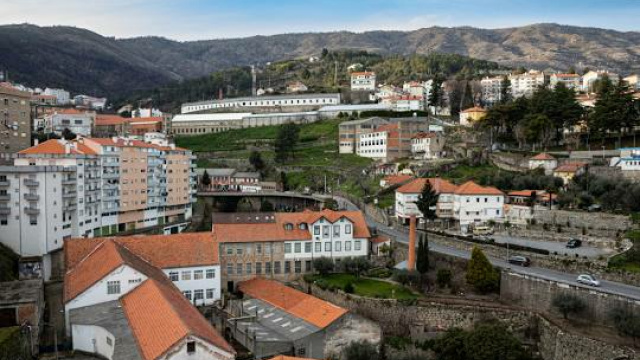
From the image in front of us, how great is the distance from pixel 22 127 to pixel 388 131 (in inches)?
1747

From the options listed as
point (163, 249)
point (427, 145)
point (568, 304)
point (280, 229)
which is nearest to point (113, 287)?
point (163, 249)

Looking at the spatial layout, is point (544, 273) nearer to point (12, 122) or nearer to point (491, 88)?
point (12, 122)

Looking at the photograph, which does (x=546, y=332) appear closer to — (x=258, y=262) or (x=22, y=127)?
(x=258, y=262)

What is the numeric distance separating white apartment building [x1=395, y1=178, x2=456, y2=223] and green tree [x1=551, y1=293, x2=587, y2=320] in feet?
66.4

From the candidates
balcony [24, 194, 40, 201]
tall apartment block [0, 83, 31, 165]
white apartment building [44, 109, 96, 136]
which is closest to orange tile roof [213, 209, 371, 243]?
balcony [24, 194, 40, 201]

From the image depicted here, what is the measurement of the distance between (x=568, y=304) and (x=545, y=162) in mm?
30210

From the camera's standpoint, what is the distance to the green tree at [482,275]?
36375 millimetres

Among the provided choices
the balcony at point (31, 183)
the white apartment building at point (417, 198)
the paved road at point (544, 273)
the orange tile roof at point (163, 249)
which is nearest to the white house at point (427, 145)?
the white apartment building at point (417, 198)

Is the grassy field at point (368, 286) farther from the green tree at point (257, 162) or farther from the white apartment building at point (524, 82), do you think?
the white apartment building at point (524, 82)

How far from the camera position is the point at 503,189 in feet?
179

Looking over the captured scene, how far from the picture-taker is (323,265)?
42.2 meters

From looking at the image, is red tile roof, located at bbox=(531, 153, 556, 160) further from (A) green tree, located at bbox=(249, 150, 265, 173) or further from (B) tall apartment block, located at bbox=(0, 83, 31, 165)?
(B) tall apartment block, located at bbox=(0, 83, 31, 165)

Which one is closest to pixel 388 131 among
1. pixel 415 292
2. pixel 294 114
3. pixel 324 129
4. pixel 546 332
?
pixel 324 129

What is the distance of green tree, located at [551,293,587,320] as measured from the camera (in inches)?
1222
